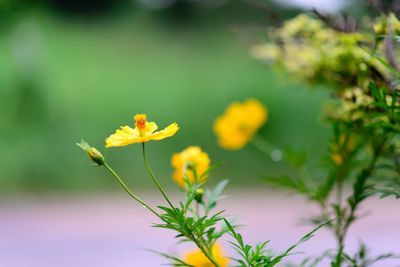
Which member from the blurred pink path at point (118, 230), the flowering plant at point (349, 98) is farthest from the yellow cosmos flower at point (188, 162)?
the blurred pink path at point (118, 230)

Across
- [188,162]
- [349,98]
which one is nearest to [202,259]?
[188,162]

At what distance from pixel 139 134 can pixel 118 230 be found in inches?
87.3

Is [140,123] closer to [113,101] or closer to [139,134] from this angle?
[139,134]

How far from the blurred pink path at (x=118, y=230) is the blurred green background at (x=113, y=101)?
0.18m

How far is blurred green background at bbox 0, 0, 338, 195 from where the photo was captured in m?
3.10

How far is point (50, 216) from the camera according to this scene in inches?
106

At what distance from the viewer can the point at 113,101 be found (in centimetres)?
398

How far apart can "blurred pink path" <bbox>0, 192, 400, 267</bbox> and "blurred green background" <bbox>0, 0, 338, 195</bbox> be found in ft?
0.60

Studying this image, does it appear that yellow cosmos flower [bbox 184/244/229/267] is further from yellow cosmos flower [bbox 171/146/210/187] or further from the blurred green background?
the blurred green background

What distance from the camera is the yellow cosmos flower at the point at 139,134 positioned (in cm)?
34

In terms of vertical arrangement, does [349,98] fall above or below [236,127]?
below

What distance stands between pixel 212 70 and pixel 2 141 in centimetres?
Answer: 220

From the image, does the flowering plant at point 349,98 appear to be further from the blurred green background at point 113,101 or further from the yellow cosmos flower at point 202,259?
the blurred green background at point 113,101

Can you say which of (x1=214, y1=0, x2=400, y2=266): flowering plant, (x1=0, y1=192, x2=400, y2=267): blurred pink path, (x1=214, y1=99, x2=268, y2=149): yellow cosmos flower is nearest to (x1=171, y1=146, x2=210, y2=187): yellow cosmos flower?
(x1=214, y1=0, x2=400, y2=266): flowering plant
